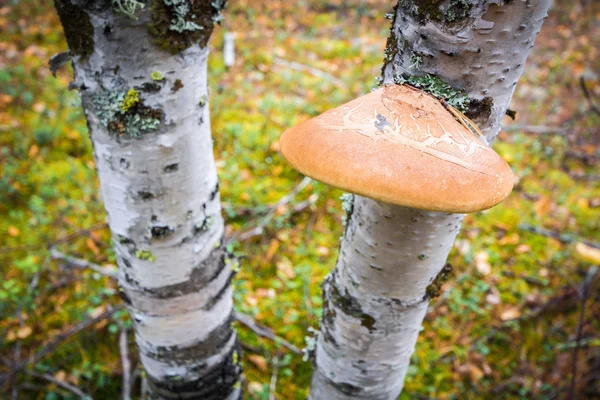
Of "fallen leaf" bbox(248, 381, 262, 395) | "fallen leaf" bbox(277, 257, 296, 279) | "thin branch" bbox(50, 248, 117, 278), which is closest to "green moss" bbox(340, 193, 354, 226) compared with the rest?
"fallen leaf" bbox(248, 381, 262, 395)

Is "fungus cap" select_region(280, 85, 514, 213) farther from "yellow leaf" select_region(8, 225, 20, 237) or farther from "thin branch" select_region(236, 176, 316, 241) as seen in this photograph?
"yellow leaf" select_region(8, 225, 20, 237)

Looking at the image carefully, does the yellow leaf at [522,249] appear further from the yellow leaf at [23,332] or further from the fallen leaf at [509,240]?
the yellow leaf at [23,332]

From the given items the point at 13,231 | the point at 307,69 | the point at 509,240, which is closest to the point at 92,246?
the point at 13,231

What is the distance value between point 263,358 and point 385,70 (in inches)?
94.5

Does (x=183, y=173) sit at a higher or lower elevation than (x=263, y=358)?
higher

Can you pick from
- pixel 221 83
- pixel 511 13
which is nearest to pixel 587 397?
pixel 511 13

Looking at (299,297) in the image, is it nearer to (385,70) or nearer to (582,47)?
(385,70)

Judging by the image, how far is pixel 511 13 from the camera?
854mm

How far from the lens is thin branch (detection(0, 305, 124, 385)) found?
8.14ft

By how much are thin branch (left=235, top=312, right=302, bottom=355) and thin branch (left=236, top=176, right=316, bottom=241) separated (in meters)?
0.74

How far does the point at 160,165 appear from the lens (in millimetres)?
1428

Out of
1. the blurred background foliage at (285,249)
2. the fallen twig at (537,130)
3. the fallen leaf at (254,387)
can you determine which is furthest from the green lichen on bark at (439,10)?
the fallen twig at (537,130)

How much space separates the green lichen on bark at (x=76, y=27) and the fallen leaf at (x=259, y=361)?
2348 mm

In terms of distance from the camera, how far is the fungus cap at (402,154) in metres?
0.79
